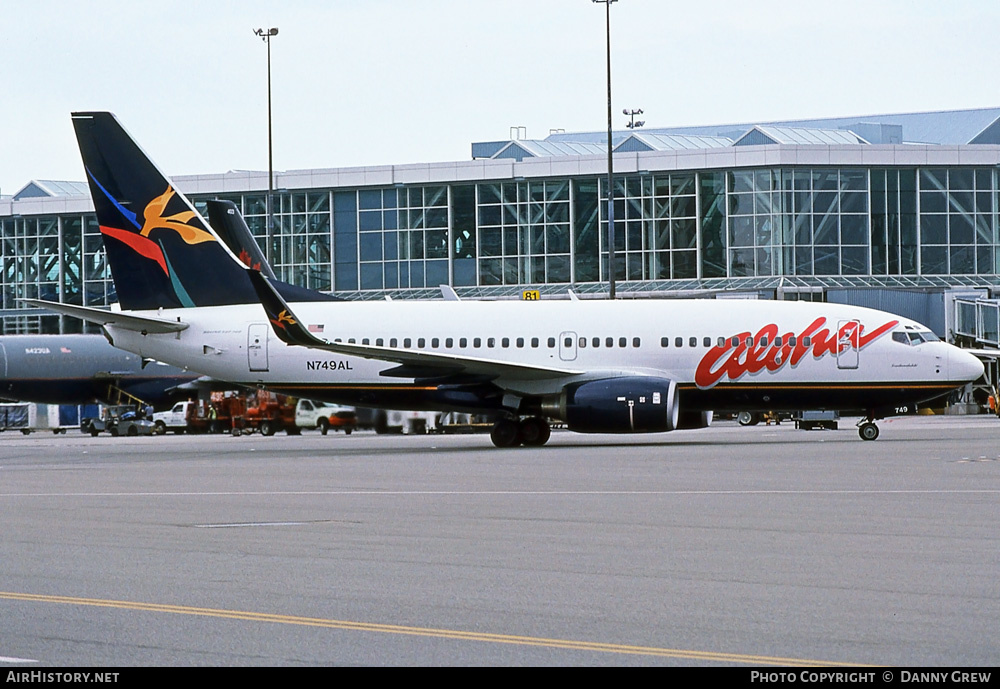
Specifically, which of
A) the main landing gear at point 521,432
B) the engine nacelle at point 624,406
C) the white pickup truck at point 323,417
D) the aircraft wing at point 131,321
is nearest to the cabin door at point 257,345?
the aircraft wing at point 131,321

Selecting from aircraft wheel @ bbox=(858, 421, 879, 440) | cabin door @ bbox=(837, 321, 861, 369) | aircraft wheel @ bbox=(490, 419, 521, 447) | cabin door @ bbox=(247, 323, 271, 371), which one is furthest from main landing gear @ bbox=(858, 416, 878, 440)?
cabin door @ bbox=(247, 323, 271, 371)

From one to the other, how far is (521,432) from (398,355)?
4260mm

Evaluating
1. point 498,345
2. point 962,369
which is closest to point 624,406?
point 498,345

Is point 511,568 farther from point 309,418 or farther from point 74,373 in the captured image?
point 74,373

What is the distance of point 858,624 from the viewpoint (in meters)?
9.54

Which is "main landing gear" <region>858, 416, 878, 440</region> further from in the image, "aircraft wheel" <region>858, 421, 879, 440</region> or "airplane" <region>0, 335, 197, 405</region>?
"airplane" <region>0, 335, 197, 405</region>

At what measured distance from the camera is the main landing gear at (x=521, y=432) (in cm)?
3694

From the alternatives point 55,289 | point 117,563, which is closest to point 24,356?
point 55,289

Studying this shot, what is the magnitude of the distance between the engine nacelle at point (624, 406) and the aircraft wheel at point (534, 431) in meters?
1.92

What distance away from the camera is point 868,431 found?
37.1 meters

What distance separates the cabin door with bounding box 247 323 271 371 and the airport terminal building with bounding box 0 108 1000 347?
42.3 m

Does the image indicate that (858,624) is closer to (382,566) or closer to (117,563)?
(382,566)

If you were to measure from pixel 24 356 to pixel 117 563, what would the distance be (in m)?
63.2

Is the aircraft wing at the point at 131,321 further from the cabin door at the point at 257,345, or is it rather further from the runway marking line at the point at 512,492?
the runway marking line at the point at 512,492
